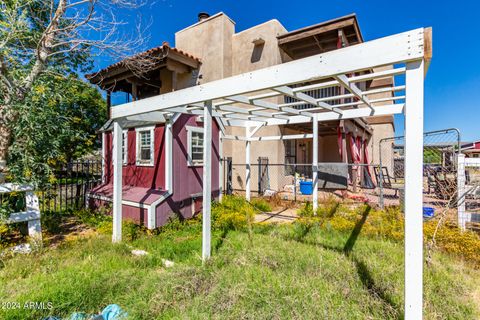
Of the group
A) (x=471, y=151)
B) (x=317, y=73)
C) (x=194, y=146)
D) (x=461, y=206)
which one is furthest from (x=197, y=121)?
(x=471, y=151)

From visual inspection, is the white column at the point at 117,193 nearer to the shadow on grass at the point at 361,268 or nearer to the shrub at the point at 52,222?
the shrub at the point at 52,222

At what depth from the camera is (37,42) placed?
4.82 m

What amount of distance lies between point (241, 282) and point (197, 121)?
14.9ft

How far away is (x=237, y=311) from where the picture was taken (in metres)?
2.32

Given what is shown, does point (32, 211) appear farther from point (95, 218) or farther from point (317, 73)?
point (317, 73)

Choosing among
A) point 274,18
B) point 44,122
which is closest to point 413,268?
point 44,122

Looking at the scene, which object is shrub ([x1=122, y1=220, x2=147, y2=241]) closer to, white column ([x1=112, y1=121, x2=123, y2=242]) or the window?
white column ([x1=112, y1=121, x2=123, y2=242])

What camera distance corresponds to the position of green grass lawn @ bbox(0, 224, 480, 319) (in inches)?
93.2

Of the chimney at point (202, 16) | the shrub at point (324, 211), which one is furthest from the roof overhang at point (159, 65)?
the shrub at point (324, 211)

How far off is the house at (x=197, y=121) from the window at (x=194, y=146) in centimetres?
3

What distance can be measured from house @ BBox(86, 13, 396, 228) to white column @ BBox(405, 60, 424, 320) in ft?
4.45

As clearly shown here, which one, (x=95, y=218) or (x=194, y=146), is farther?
(x=194, y=146)

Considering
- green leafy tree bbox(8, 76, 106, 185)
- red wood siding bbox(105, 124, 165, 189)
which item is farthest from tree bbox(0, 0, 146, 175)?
red wood siding bbox(105, 124, 165, 189)

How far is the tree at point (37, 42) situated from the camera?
4250 millimetres
